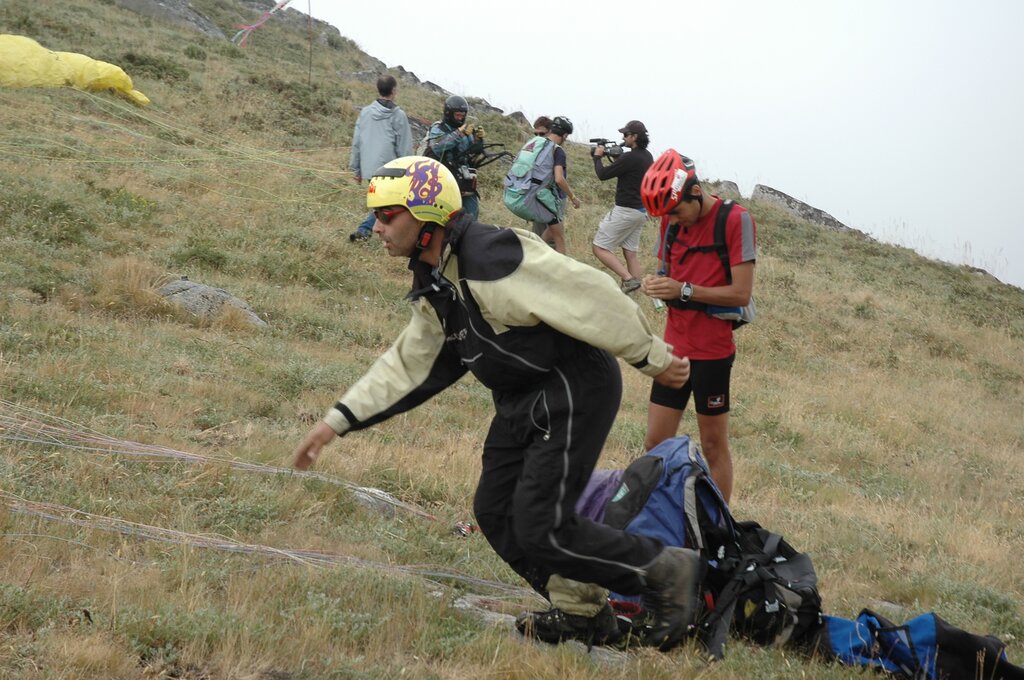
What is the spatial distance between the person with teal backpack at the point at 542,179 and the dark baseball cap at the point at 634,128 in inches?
28.7

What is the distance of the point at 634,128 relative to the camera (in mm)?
13000

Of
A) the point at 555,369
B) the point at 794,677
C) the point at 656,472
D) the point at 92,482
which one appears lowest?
the point at 92,482

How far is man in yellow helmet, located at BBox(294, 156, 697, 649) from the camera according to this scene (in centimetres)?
391

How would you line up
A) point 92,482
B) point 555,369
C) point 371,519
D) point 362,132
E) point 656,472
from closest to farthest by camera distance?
point 555,369 → point 656,472 → point 92,482 → point 371,519 → point 362,132

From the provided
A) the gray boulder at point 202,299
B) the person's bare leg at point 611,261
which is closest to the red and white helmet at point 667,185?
the gray boulder at point 202,299

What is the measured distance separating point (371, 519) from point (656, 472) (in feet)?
5.60

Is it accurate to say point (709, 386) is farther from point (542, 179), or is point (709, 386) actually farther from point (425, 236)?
point (542, 179)

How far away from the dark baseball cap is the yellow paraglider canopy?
36.0 ft

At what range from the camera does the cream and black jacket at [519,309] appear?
388 cm

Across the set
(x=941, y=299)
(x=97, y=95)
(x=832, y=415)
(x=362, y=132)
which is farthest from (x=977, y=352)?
(x=97, y=95)

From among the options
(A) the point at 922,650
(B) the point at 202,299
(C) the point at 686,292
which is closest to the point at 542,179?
(B) the point at 202,299

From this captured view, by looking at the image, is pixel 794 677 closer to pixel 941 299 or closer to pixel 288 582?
pixel 288 582

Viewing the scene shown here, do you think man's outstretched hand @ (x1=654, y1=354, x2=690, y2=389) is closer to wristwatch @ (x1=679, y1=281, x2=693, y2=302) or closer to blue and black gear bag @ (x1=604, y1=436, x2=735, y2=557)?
blue and black gear bag @ (x1=604, y1=436, x2=735, y2=557)

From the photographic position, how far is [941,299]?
22.2 meters
